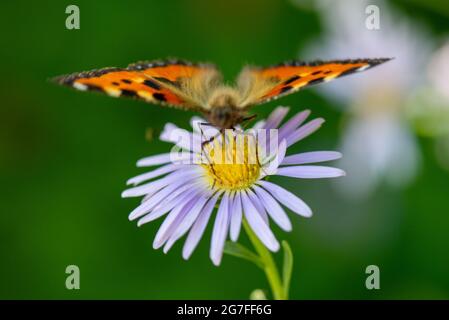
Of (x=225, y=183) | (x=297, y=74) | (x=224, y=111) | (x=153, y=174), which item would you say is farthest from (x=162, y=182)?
(x=297, y=74)

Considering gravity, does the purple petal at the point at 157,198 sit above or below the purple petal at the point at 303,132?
below

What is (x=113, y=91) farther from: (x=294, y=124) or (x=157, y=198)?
(x=294, y=124)

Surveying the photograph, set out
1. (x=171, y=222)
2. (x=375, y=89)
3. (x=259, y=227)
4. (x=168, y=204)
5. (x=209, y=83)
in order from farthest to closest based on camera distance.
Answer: (x=375, y=89) → (x=209, y=83) → (x=168, y=204) → (x=171, y=222) → (x=259, y=227)

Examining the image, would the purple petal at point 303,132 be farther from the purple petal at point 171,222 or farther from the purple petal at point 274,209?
the purple petal at point 171,222

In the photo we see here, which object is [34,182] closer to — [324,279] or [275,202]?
[324,279]

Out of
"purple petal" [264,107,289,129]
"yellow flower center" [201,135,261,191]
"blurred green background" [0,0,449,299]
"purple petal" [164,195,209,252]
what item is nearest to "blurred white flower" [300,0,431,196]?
"blurred green background" [0,0,449,299]

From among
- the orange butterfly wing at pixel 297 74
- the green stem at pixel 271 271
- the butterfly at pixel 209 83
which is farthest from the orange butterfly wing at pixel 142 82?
the green stem at pixel 271 271

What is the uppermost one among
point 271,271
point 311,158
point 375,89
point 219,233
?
point 375,89
